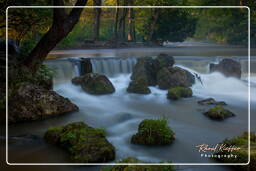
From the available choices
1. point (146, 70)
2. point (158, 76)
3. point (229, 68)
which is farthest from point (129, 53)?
point (158, 76)

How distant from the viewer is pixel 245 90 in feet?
49.8

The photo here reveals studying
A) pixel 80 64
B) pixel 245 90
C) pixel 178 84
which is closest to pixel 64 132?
pixel 178 84

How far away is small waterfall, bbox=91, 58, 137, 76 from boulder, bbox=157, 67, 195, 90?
2722 mm

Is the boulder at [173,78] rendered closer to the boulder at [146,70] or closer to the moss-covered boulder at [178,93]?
the boulder at [146,70]

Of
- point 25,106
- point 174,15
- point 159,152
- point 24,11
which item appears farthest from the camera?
point 174,15

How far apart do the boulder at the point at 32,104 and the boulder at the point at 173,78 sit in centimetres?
581

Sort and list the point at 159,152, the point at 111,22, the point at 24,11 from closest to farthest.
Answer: the point at 159,152, the point at 24,11, the point at 111,22

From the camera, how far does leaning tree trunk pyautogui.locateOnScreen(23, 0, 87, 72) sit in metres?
8.84

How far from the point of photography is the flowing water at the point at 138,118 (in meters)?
6.28

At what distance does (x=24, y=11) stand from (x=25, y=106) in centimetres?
339

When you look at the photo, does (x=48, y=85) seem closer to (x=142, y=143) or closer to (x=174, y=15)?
(x=142, y=143)

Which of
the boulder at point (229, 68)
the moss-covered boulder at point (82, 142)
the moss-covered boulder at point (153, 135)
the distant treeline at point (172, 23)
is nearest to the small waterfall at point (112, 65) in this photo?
the distant treeline at point (172, 23)

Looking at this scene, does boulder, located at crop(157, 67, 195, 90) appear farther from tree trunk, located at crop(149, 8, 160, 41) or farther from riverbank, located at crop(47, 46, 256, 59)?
tree trunk, located at crop(149, 8, 160, 41)

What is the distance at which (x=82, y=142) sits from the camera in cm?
615
